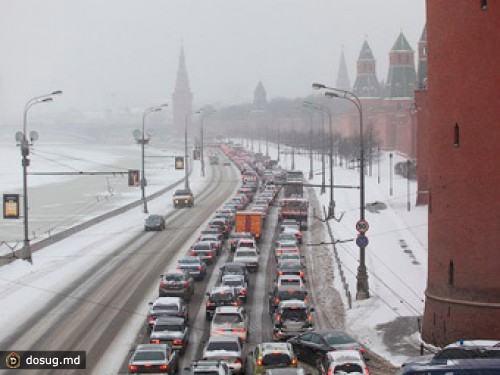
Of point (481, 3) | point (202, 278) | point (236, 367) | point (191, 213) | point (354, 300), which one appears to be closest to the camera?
point (236, 367)

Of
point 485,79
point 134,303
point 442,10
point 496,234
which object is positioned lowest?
point 134,303

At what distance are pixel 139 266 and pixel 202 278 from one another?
5.50 m

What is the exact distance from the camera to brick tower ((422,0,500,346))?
29.9m

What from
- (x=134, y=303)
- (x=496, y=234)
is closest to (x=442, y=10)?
(x=496, y=234)

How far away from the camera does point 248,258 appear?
1916 inches

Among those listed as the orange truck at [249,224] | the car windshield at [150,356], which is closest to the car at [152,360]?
the car windshield at [150,356]

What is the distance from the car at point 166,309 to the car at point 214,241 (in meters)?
16.9

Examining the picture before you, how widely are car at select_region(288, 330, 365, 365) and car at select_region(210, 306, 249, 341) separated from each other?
2417mm

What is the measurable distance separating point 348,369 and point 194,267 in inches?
854

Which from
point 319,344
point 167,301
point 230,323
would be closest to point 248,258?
point 167,301

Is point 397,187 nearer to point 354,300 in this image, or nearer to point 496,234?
point 354,300

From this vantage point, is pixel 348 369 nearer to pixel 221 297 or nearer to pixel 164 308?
pixel 164 308

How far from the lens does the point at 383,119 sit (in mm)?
169875

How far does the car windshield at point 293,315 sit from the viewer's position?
32.6 meters
